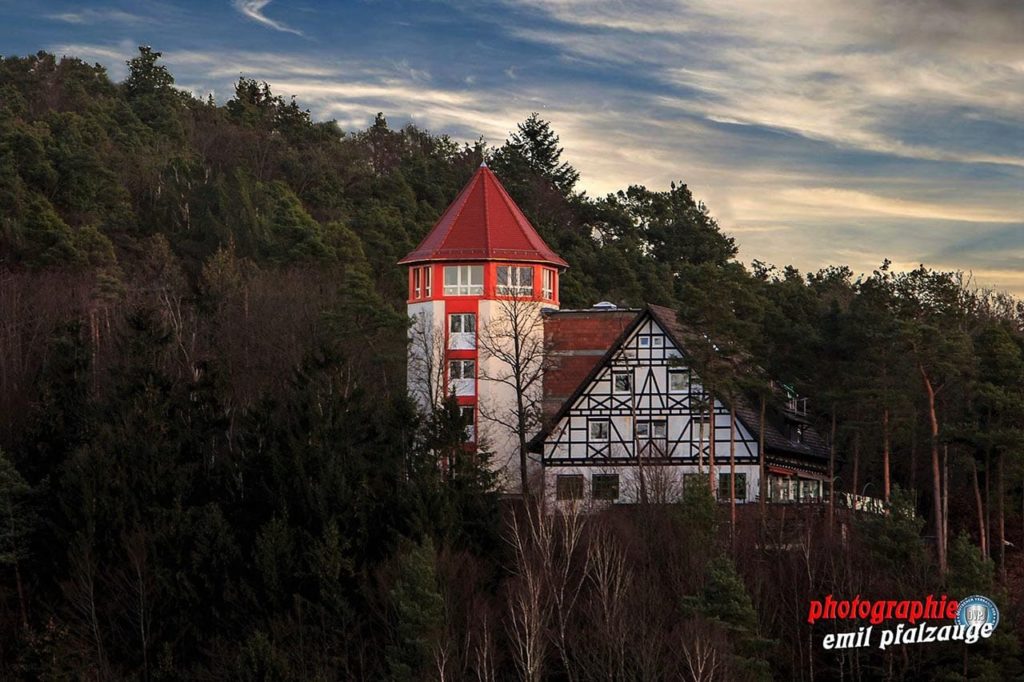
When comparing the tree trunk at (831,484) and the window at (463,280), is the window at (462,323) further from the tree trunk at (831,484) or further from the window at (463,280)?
the tree trunk at (831,484)

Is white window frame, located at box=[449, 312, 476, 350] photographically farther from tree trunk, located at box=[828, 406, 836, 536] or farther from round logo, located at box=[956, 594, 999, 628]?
round logo, located at box=[956, 594, 999, 628]

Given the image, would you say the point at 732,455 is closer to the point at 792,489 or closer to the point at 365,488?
the point at 792,489

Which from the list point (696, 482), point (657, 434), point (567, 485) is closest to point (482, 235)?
point (657, 434)

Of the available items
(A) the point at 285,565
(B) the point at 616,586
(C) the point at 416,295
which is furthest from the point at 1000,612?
(C) the point at 416,295

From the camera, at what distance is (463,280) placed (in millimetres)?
63156

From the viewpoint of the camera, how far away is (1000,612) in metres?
40.2

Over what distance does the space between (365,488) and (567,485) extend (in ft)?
26.6

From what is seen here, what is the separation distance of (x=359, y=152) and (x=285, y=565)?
5661 centimetres

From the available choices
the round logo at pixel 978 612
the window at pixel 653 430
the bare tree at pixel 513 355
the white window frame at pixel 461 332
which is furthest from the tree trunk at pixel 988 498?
the white window frame at pixel 461 332

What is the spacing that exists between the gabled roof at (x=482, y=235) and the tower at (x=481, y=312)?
37mm

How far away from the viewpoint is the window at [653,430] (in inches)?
2219

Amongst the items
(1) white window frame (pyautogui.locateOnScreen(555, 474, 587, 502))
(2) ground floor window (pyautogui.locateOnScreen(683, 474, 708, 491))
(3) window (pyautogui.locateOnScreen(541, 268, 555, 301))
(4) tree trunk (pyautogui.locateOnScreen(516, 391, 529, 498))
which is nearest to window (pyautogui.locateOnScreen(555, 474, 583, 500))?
(1) white window frame (pyautogui.locateOnScreen(555, 474, 587, 502))

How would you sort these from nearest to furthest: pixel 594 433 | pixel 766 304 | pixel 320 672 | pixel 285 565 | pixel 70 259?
pixel 320 672 < pixel 285 565 < pixel 594 433 < pixel 766 304 < pixel 70 259

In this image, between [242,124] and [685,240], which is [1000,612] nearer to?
[685,240]
